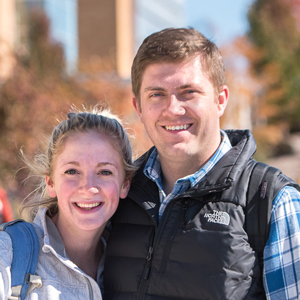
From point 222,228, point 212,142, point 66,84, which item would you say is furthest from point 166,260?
point 66,84

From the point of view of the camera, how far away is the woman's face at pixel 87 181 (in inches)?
97.0

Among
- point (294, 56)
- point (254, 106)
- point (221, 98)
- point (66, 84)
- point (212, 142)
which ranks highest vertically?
point (294, 56)

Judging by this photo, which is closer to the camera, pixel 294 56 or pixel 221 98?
pixel 221 98

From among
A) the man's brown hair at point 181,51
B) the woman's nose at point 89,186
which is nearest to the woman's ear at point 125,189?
the woman's nose at point 89,186

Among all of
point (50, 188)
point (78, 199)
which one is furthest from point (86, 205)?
point (50, 188)

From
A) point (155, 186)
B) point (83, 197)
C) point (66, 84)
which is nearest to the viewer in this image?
point (83, 197)

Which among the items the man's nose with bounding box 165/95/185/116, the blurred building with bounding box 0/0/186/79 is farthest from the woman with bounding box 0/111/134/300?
the blurred building with bounding box 0/0/186/79

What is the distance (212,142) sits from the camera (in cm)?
252

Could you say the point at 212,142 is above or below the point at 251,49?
below

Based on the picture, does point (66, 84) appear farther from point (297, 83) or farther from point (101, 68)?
point (297, 83)

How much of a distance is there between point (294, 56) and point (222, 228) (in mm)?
26594

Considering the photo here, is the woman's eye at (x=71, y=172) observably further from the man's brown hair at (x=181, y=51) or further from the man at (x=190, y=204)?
the man's brown hair at (x=181, y=51)

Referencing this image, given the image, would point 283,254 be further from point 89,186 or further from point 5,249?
point 5,249

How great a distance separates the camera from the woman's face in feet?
8.09
